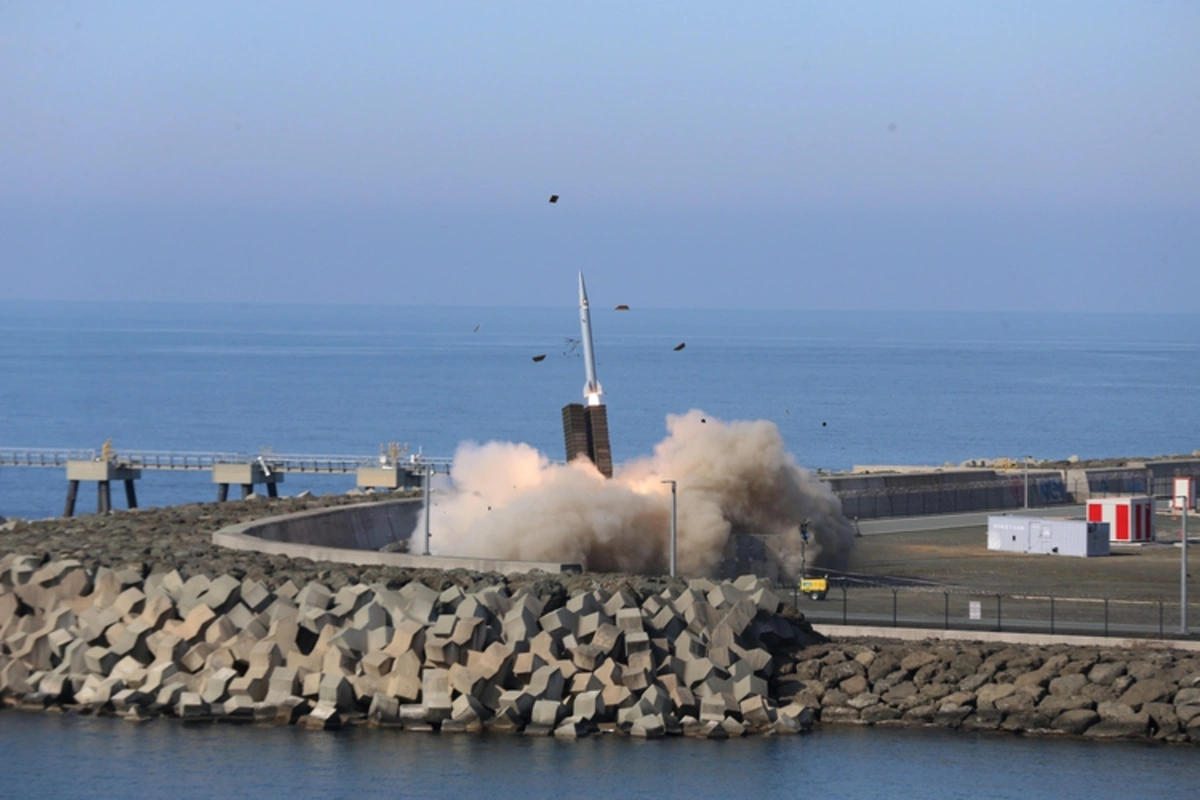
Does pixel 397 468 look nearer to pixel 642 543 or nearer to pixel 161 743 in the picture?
pixel 642 543

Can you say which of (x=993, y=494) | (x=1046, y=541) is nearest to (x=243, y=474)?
(x=993, y=494)

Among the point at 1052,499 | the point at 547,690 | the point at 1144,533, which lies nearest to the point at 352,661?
the point at 547,690

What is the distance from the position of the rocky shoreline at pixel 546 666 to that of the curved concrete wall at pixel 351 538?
7.22 feet

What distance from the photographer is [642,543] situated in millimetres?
47656

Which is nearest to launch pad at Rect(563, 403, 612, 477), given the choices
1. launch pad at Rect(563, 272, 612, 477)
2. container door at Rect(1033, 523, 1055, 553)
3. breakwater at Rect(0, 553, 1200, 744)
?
launch pad at Rect(563, 272, 612, 477)

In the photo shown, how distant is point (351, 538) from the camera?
50.8 m

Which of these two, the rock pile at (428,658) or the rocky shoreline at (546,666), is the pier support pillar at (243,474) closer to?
the rocky shoreline at (546,666)

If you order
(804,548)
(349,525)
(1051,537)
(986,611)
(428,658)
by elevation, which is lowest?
(428,658)

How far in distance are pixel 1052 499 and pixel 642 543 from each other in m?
26.6

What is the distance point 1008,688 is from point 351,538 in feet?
70.2

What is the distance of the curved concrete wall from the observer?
41.0 meters

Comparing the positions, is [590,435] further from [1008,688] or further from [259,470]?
[259,470]

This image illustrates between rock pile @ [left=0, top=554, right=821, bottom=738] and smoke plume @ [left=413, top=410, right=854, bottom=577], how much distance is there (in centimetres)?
865

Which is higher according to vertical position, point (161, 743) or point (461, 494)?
point (461, 494)
